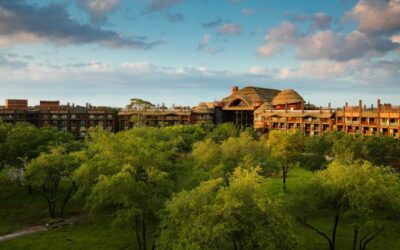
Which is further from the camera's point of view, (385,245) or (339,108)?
(339,108)

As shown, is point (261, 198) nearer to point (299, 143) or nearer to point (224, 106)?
point (299, 143)

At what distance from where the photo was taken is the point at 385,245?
49375 mm

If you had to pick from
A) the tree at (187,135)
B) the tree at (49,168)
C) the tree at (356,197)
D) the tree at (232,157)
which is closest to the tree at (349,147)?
the tree at (232,157)

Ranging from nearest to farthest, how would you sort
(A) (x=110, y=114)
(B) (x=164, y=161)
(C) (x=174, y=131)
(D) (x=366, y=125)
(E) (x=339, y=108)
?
(B) (x=164, y=161) → (C) (x=174, y=131) → (D) (x=366, y=125) → (E) (x=339, y=108) → (A) (x=110, y=114)

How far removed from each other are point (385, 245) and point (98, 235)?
38542 millimetres

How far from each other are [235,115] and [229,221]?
153 metres

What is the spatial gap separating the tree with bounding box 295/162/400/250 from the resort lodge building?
8982 centimetres

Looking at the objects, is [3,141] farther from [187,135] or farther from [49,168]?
[187,135]

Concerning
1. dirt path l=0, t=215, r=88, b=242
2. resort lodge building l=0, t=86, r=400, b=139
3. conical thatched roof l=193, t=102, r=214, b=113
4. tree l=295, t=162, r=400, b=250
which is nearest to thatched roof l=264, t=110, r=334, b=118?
resort lodge building l=0, t=86, r=400, b=139

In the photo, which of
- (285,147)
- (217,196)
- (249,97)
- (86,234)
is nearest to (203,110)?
(249,97)

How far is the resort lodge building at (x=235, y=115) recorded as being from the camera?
130m

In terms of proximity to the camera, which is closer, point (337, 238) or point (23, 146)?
point (337, 238)

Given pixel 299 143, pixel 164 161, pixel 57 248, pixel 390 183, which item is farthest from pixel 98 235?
pixel 299 143

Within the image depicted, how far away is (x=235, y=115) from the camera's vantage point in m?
182
